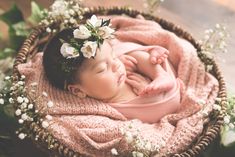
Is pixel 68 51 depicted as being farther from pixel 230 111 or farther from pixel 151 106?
pixel 230 111

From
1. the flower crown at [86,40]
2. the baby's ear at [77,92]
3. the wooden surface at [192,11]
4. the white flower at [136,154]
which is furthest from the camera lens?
the wooden surface at [192,11]

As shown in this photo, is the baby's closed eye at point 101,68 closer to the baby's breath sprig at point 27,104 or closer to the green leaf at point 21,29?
the baby's breath sprig at point 27,104

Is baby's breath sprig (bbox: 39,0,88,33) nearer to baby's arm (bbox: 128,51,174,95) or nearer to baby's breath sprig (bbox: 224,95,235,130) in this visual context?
baby's arm (bbox: 128,51,174,95)

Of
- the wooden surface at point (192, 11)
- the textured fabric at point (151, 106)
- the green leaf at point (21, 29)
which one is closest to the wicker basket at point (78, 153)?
the textured fabric at point (151, 106)

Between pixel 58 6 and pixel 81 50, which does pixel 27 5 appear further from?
pixel 81 50

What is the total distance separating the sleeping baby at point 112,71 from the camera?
126 centimetres

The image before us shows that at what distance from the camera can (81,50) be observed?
4.09ft

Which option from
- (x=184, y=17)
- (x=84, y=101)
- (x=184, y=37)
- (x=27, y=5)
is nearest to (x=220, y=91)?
(x=184, y=37)

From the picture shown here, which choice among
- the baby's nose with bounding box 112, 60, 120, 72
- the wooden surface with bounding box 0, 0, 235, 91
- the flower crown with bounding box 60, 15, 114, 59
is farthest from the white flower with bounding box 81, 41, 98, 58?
the wooden surface with bounding box 0, 0, 235, 91

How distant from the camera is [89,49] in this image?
1.24 m

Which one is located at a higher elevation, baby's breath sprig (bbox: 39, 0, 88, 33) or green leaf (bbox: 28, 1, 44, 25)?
baby's breath sprig (bbox: 39, 0, 88, 33)

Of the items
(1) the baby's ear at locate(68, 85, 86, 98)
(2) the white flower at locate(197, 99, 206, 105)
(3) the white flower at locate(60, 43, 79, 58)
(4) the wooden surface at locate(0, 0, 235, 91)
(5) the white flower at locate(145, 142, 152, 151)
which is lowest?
(5) the white flower at locate(145, 142, 152, 151)

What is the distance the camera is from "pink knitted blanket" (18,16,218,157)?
124 centimetres

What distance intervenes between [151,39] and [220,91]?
0.87ft
